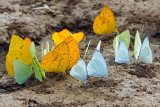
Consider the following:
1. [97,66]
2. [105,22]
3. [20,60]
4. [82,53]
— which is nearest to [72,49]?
[97,66]

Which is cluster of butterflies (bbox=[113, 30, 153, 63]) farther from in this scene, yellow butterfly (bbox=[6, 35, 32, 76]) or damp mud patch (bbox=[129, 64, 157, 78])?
yellow butterfly (bbox=[6, 35, 32, 76])

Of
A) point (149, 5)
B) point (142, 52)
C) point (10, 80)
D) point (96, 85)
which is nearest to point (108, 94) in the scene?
point (96, 85)

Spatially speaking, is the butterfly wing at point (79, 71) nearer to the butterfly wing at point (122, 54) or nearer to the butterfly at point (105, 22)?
the butterfly wing at point (122, 54)

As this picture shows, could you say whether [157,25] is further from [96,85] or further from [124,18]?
[96,85]

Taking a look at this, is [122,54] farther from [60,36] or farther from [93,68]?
[60,36]

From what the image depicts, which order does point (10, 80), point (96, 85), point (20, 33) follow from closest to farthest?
point (96, 85), point (10, 80), point (20, 33)

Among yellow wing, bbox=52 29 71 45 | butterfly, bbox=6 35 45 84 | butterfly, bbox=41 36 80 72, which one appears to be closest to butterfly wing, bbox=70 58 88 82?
butterfly, bbox=41 36 80 72

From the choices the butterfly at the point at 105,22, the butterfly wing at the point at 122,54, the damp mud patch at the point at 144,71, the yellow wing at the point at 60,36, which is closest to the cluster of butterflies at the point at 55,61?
the butterfly wing at the point at 122,54
